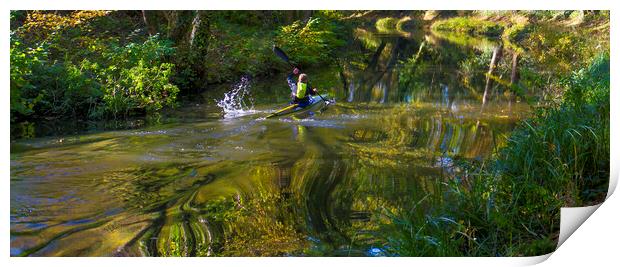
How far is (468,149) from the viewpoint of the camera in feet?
17.0

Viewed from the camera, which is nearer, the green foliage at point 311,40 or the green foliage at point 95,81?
the green foliage at point 95,81

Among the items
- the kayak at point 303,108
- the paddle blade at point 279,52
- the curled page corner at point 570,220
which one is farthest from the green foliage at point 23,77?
the curled page corner at point 570,220

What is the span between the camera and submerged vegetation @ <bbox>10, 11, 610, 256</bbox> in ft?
11.3

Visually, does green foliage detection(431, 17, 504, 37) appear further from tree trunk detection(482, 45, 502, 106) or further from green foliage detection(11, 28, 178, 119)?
green foliage detection(11, 28, 178, 119)

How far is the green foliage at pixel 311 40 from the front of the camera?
5.27 m

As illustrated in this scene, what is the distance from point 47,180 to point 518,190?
3085 mm

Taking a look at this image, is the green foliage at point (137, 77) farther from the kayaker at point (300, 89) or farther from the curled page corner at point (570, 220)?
the curled page corner at point (570, 220)

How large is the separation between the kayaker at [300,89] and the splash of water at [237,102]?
427 millimetres

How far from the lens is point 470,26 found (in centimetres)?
543

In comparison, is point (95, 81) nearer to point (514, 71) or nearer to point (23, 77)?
point (23, 77)

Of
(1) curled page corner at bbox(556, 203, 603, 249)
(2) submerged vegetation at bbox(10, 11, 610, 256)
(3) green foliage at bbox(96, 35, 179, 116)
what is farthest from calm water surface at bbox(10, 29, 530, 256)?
(1) curled page corner at bbox(556, 203, 603, 249)

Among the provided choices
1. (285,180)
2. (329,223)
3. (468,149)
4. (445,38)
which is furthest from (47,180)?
(445,38)

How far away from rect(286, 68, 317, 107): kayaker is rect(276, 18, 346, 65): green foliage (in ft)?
0.74
